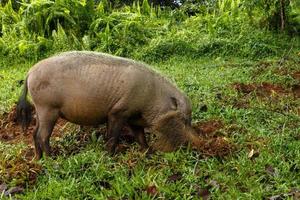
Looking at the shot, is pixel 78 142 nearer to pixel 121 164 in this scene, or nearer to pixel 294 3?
pixel 121 164

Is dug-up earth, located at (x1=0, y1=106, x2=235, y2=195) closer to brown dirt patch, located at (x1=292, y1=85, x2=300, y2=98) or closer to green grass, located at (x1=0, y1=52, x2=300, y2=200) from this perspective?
green grass, located at (x1=0, y1=52, x2=300, y2=200)

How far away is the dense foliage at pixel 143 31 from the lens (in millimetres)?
10141

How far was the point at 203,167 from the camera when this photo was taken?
4875 mm

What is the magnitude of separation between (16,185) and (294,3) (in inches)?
242

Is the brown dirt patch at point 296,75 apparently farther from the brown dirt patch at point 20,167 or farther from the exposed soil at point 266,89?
the brown dirt patch at point 20,167

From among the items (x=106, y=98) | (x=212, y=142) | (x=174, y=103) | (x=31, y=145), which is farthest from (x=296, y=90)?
(x=31, y=145)

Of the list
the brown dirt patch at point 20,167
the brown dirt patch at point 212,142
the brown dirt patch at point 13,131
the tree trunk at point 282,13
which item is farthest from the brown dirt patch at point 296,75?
the brown dirt patch at point 20,167

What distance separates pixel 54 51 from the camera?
10.6 m

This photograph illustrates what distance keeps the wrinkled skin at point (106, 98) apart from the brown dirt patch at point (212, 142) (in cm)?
14

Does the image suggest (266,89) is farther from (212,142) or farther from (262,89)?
(212,142)

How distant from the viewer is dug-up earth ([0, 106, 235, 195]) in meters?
4.72

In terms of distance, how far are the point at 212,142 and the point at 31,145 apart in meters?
1.93

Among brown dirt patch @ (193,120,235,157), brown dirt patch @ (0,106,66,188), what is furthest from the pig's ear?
brown dirt patch @ (0,106,66,188)

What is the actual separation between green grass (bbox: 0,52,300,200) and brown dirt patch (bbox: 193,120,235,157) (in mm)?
64
